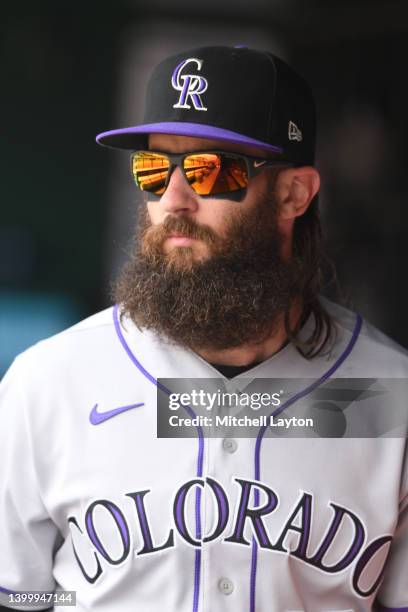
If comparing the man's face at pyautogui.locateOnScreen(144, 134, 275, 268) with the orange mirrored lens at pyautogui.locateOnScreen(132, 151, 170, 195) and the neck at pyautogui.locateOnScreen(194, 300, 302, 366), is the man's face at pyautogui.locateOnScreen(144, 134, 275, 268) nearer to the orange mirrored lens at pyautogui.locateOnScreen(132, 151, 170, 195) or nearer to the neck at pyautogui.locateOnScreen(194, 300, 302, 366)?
the orange mirrored lens at pyautogui.locateOnScreen(132, 151, 170, 195)

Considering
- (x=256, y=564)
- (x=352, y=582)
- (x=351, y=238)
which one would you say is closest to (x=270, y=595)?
(x=256, y=564)

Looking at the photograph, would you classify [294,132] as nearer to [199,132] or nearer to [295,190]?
[295,190]

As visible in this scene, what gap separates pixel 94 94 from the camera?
5648 mm

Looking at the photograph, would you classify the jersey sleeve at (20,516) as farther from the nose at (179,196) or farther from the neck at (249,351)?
the nose at (179,196)

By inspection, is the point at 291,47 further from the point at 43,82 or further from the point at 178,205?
the point at 178,205

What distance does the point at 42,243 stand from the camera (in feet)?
18.5

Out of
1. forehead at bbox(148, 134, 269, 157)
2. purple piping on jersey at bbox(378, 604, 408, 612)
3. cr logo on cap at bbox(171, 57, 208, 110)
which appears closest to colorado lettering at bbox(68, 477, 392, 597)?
purple piping on jersey at bbox(378, 604, 408, 612)

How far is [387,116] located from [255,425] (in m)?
3.30

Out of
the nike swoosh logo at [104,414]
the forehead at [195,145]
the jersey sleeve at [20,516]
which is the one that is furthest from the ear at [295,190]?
the jersey sleeve at [20,516]

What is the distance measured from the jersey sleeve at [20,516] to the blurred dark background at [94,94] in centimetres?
315

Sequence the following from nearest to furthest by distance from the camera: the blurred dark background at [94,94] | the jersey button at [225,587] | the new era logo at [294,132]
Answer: the jersey button at [225,587]
the new era logo at [294,132]
the blurred dark background at [94,94]

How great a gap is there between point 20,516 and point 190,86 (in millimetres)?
1140

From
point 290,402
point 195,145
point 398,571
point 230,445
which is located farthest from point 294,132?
point 398,571

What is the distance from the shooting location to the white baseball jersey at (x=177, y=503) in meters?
1.96
